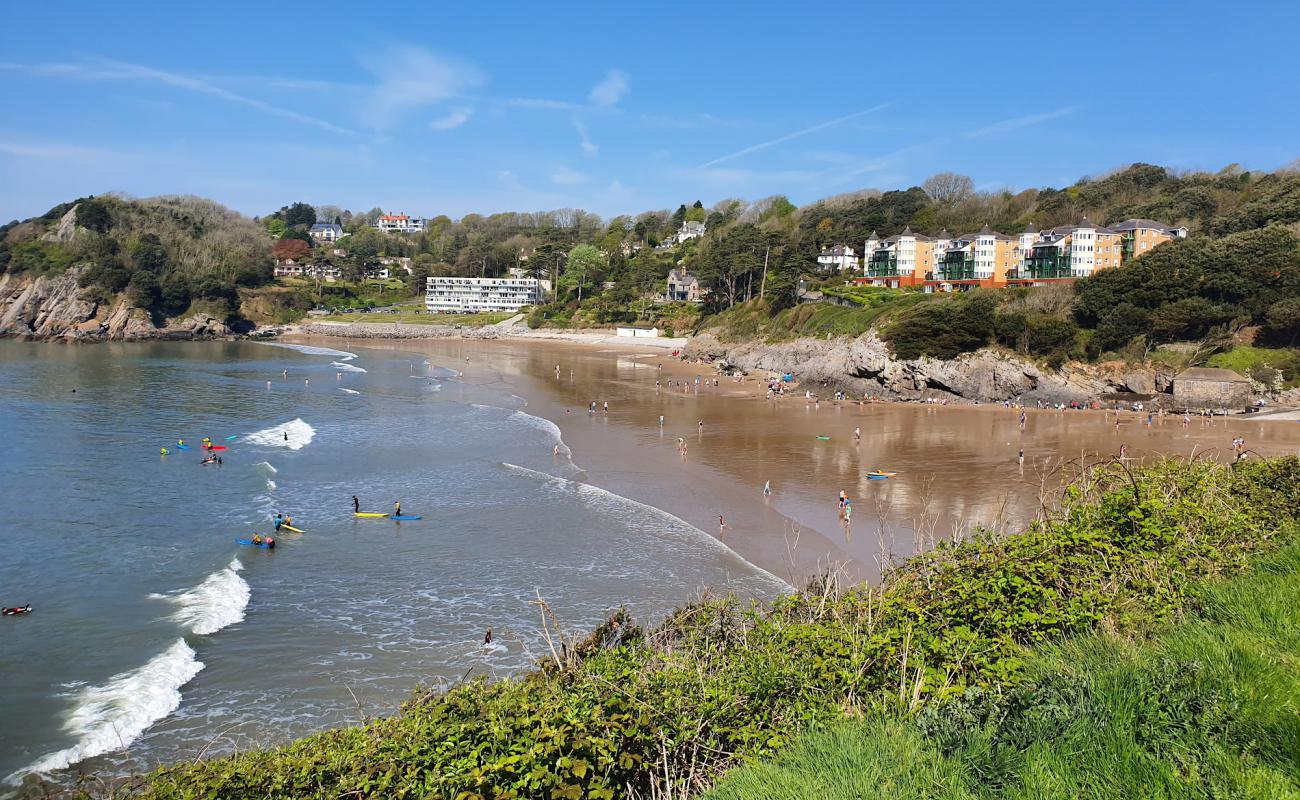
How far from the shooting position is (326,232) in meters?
173

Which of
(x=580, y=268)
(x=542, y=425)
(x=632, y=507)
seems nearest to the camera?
(x=632, y=507)

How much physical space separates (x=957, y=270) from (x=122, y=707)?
7302 centimetres

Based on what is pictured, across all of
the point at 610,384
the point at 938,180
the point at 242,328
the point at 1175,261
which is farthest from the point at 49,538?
the point at 938,180

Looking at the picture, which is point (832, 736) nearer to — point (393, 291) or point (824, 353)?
point (824, 353)

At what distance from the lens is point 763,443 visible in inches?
1359

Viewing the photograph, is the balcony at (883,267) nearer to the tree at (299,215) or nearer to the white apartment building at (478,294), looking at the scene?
the white apartment building at (478,294)

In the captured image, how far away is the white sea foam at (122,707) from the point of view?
11.4m

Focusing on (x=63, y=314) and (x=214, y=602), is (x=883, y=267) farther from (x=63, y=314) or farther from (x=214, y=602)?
(x=63, y=314)

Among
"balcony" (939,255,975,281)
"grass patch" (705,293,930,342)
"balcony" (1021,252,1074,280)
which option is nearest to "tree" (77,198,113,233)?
"grass patch" (705,293,930,342)

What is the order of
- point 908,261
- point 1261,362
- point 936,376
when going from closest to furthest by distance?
point 1261,362 < point 936,376 < point 908,261

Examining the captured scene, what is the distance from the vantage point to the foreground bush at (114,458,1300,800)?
600cm

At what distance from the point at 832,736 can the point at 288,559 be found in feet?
58.5

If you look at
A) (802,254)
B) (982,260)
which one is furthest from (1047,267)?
(802,254)

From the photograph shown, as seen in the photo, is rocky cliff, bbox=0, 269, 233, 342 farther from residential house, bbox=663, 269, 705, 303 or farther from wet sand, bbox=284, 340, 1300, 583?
wet sand, bbox=284, 340, 1300, 583
